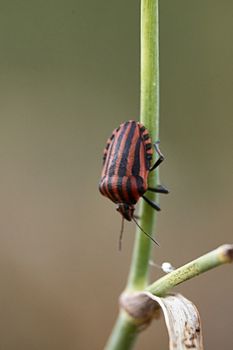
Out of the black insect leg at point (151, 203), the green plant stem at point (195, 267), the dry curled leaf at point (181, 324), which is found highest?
the black insect leg at point (151, 203)

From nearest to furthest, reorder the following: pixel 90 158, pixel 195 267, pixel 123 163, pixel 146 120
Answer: pixel 195 267 < pixel 146 120 < pixel 123 163 < pixel 90 158

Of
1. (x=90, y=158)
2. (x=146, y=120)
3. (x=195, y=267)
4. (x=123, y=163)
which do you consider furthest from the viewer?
(x=90, y=158)

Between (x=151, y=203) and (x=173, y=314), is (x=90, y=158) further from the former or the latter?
(x=173, y=314)

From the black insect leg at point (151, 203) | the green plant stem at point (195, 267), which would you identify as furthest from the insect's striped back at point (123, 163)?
the green plant stem at point (195, 267)

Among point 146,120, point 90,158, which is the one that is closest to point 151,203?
point 146,120

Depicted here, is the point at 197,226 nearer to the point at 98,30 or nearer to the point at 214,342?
the point at 214,342

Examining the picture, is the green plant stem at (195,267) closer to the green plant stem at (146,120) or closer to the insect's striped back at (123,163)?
the green plant stem at (146,120)

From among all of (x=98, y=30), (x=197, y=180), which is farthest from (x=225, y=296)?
(x=98, y=30)
